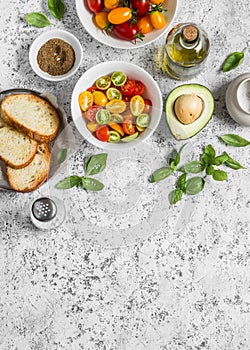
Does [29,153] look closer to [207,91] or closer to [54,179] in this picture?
[54,179]

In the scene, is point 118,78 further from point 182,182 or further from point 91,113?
point 182,182

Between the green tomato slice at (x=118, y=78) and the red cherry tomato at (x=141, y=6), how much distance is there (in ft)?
0.50

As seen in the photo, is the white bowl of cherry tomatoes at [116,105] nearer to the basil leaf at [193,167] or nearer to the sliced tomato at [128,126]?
the sliced tomato at [128,126]

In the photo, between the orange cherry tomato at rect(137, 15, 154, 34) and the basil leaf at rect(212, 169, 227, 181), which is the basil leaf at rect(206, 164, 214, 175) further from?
the orange cherry tomato at rect(137, 15, 154, 34)

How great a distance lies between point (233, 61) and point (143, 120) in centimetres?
28

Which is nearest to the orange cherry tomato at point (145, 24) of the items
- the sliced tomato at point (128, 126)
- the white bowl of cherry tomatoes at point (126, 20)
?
the white bowl of cherry tomatoes at point (126, 20)

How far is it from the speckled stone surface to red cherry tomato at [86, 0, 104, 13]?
64 millimetres

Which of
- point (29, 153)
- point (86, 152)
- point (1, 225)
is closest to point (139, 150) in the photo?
point (86, 152)

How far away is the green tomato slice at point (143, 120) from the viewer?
1438 mm

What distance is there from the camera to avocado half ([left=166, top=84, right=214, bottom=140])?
4.74ft

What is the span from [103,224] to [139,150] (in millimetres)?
198

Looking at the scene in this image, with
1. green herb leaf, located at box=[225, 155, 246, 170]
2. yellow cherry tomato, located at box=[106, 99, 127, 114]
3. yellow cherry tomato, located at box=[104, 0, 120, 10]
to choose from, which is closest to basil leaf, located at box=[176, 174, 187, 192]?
green herb leaf, located at box=[225, 155, 246, 170]

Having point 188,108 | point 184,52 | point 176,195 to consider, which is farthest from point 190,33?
point 176,195

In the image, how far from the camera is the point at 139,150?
1.47 m
